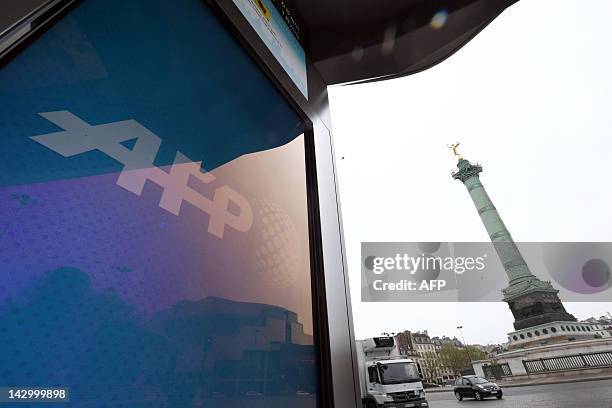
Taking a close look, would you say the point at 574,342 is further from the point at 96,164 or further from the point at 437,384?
the point at 96,164

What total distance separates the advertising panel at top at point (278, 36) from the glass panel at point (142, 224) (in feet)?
0.84

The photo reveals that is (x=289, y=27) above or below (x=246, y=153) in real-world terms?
above

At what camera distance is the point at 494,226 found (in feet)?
69.6

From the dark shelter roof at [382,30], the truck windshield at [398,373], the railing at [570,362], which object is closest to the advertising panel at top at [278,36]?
the dark shelter roof at [382,30]

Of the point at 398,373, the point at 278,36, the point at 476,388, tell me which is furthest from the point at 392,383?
Answer: the point at 278,36

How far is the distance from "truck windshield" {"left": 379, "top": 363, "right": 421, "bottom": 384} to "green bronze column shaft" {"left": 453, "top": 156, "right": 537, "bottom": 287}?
53.5ft

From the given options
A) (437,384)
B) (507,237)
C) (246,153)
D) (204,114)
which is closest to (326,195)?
(246,153)

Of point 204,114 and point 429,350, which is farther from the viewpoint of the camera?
point 429,350

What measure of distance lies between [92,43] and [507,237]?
2400 centimetres

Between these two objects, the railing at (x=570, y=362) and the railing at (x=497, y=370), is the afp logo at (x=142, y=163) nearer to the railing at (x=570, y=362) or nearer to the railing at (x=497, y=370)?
the railing at (x=570, y=362)

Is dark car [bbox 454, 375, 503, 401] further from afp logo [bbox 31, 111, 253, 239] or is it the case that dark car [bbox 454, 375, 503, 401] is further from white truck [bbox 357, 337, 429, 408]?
afp logo [bbox 31, 111, 253, 239]

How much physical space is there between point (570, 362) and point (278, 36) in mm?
20583

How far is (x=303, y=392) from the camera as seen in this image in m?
1.00

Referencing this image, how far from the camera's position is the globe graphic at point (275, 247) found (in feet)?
3.30
